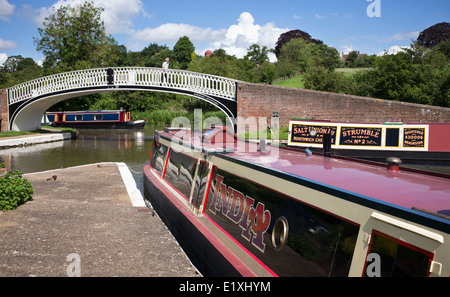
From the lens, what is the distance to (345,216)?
239 centimetres

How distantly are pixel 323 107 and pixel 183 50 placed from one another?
67.8 meters

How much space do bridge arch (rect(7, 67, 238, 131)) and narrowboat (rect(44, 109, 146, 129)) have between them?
6.73 metres

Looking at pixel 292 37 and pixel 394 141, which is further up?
pixel 292 37

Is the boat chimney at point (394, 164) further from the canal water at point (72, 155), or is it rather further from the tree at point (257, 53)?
the tree at point (257, 53)

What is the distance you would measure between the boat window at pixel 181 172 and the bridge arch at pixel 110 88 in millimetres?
12371

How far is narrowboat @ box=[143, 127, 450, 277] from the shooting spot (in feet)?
6.53

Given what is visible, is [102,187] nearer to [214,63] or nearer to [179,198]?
[179,198]

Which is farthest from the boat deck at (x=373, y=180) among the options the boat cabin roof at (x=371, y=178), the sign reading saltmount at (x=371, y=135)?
the sign reading saltmount at (x=371, y=135)

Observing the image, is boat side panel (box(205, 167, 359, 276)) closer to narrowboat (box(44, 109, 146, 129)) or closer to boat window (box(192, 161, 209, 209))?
boat window (box(192, 161, 209, 209))

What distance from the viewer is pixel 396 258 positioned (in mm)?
2002

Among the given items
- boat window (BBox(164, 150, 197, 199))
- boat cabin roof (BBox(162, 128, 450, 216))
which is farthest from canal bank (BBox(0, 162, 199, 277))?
boat cabin roof (BBox(162, 128, 450, 216))

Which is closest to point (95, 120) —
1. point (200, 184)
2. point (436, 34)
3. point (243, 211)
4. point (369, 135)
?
point (369, 135)

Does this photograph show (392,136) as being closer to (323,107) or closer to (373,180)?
(323,107)

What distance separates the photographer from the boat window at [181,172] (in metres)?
5.27
